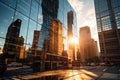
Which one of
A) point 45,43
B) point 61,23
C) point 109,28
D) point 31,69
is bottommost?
point 31,69

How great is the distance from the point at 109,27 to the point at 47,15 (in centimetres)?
8020

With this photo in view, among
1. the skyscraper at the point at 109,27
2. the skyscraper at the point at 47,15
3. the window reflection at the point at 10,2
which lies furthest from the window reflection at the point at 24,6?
the skyscraper at the point at 109,27

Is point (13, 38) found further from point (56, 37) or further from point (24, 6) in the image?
point (56, 37)

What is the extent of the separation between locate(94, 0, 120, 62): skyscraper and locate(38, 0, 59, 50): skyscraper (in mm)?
69578

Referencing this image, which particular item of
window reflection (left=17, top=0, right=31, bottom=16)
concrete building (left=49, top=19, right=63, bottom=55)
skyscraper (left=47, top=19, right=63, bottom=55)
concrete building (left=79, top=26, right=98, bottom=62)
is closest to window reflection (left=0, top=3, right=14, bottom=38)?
window reflection (left=17, top=0, right=31, bottom=16)

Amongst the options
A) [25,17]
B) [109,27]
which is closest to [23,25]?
[25,17]

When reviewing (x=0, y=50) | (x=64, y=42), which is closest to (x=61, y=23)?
(x=64, y=42)

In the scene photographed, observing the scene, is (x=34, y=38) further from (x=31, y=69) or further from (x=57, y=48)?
(x=57, y=48)

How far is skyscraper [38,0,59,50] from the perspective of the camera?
18756 mm

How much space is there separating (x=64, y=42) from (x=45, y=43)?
6829 millimetres

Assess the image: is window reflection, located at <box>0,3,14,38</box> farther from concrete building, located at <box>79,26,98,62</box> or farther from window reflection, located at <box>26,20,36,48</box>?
concrete building, located at <box>79,26,98,62</box>

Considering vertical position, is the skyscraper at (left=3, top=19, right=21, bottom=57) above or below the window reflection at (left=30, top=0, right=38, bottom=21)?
below

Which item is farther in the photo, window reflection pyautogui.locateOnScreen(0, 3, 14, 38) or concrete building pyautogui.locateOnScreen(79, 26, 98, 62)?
concrete building pyautogui.locateOnScreen(79, 26, 98, 62)

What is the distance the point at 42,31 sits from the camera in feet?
61.6
